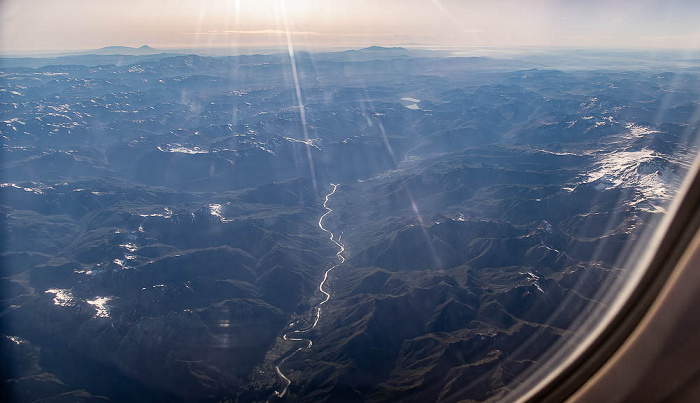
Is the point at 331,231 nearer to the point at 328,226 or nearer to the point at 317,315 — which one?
the point at 328,226

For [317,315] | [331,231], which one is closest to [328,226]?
[331,231]

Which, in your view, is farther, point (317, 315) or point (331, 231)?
point (331, 231)

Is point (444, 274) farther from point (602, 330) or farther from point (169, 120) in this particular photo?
point (169, 120)

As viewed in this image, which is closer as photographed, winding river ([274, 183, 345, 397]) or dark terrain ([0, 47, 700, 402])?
dark terrain ([0, 47, 700, 402])

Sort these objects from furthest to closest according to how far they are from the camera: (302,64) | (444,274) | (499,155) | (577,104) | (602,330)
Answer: (302,64) → (577,104) → (499,155) → (444,274) → (602,330)

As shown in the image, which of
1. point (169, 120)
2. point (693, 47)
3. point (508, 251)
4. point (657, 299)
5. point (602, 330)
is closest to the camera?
point (657, 299)

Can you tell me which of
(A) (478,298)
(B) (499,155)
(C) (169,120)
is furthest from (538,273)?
(C) (169,120)

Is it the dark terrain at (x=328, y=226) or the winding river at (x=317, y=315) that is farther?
the winding river at (x=317, y=315)

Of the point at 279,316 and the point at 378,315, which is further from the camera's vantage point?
the point at 279,316

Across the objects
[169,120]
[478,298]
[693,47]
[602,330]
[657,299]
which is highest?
[693,47]

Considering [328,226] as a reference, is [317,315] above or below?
above

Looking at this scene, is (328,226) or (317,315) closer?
(317,315)
